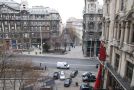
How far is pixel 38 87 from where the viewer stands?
32562mm

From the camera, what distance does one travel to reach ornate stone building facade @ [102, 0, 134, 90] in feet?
58.9

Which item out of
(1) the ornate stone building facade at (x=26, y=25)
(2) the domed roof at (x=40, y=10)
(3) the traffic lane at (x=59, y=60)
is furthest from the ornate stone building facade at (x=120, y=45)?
(2) the domed roof at (x=40, y=10)

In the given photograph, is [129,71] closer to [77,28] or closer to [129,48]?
[129,48]

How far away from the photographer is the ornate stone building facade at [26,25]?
7369 centimetres

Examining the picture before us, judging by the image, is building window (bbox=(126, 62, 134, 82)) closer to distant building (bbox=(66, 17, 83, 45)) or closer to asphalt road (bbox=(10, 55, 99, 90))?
asphalt road (bbox=(10, 55, 99, 90))

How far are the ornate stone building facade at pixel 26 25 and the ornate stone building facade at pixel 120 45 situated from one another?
48.0 meters

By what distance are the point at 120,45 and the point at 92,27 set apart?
4322cm

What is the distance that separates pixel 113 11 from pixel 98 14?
39.2 metres

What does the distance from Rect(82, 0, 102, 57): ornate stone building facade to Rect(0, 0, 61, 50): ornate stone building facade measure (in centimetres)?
1521

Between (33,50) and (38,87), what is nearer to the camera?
(38,87)

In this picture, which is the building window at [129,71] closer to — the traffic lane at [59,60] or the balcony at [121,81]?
the balcony at [121,81]

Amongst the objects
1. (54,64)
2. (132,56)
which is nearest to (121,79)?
(132,56)

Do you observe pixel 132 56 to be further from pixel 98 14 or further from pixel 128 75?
pixel 98 14

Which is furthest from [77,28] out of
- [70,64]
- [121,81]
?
[121,81]
